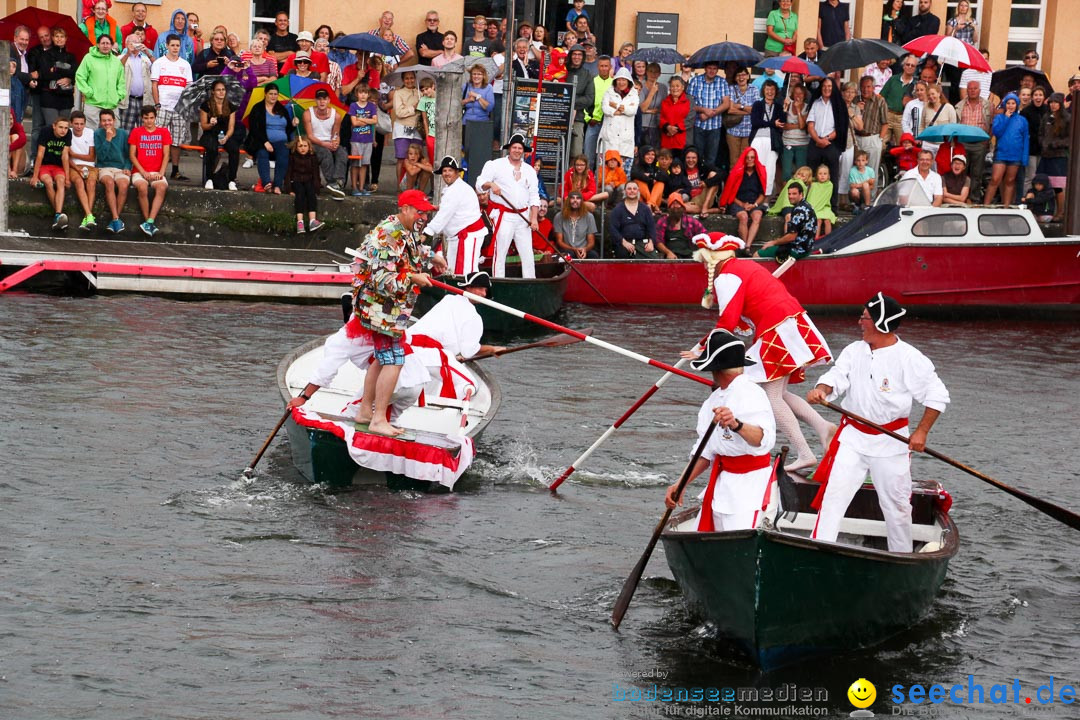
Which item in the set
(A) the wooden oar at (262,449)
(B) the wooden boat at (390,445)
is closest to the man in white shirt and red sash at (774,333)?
(B) the wooden boat at (390,445)

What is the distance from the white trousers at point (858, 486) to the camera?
368 inches

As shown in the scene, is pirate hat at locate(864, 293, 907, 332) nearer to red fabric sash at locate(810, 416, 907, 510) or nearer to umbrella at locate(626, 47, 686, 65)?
red fabric sash at locate(810, 416, 907, 510)

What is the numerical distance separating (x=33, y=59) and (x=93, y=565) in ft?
44.4

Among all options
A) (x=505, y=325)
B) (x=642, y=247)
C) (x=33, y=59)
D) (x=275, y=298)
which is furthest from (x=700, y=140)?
(x=33, y=59)

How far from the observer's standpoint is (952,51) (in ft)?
72.3

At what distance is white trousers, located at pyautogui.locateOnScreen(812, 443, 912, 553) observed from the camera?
934 centimetres

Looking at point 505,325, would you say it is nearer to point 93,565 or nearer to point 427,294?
point 427,294

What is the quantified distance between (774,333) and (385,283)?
2.96 metres

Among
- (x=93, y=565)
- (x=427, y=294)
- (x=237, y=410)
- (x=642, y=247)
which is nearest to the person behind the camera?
(x=93, y=565)

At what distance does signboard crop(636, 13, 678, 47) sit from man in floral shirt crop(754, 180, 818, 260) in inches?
181

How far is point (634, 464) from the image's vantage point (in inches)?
515

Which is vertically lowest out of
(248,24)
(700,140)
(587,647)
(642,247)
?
(587,647)

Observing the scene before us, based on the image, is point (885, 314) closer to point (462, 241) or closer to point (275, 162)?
point (462, 241)

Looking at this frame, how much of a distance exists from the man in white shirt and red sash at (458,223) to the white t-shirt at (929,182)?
6.54m
